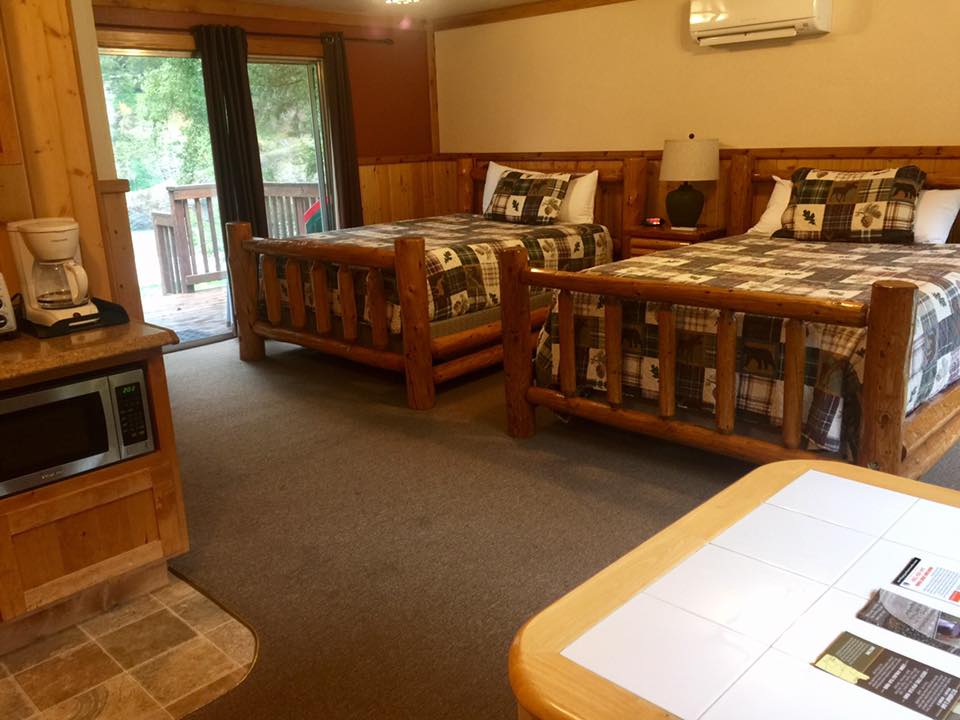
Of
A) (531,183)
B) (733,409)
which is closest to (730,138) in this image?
(531,183)

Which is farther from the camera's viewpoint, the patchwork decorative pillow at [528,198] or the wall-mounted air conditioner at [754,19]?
the patchwork decorative pillow at [528,198]

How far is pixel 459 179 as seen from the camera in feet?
19.9

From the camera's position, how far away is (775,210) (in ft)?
13.9

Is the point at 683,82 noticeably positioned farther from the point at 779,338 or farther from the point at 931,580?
the point at 931,580

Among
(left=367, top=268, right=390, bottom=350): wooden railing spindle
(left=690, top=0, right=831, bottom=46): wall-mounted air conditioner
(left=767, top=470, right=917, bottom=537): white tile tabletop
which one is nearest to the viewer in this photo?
(left=767, top=470, right=917, bottom=537): white tile tabletop

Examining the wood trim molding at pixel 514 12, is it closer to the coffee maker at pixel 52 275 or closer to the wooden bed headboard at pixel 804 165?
the wooden bed headboard at pixel 804 165

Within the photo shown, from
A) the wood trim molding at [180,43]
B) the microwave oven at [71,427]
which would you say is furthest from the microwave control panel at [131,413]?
the wood trim molding at [180,43]

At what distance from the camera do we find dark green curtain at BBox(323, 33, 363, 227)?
5.45 metres

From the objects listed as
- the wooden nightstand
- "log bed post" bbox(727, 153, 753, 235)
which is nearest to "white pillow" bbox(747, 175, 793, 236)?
"log bed post" bbox(727, 153, 753, 235)

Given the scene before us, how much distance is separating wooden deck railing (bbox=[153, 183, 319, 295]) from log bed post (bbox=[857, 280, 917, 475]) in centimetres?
435

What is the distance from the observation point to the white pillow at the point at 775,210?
420 centimetres

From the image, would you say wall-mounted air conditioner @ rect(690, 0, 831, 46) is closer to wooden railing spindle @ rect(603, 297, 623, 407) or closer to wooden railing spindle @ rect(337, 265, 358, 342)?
wooden railing spindle @ rect(603, 297, 623, 407)

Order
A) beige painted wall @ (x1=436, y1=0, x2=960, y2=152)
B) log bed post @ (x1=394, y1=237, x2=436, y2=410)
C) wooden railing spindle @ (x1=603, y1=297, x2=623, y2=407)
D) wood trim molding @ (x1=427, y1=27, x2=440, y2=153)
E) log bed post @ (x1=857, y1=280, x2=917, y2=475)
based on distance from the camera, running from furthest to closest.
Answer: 1. wood trim molding @ (x1=427, y1=27, x2=440, y2=153)
2. beige painted wall @ (x1=436, y1=0, x2=960, y2=152)
3. log bed post @ (x1=394, y1=237, x2=436, y2=410)
4. wooden railing spindle @ (x1=603, y1=297, x2=623, y2=407)
5. log bed post @ (x1=857, y1=280, x2=917, y2=475)

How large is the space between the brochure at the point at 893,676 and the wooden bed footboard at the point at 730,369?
58.6 inches
